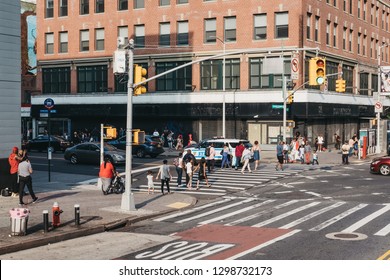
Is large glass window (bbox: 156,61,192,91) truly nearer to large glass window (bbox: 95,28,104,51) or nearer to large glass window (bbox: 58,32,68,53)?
large glass window (bbox: 95,28,104,51)

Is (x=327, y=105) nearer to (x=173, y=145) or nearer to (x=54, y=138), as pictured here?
(x=173, y=145)

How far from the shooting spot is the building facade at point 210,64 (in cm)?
5497

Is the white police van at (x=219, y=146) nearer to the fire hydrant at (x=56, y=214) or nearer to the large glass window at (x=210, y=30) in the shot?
the large glass window at (x=210, y=30)

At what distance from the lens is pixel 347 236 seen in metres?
17.1

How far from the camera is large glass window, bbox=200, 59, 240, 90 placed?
56938 millimetres

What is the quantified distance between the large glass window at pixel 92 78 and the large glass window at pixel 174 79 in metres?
6.97

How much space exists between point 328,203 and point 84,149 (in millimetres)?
22532

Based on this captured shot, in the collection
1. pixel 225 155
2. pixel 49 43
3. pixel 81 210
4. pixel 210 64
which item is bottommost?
pixel 81 210

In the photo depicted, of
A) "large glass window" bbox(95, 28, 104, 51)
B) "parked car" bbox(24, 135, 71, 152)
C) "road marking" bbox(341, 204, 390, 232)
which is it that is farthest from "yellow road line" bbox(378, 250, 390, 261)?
"large glass window" bbox(95, 28, 104, 51)

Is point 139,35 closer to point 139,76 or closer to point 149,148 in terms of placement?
point 149,148

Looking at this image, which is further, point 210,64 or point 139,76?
point 210,64

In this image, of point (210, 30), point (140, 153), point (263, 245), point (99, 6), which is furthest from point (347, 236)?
point (99, 6)

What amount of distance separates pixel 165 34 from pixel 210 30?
17.5 feet
